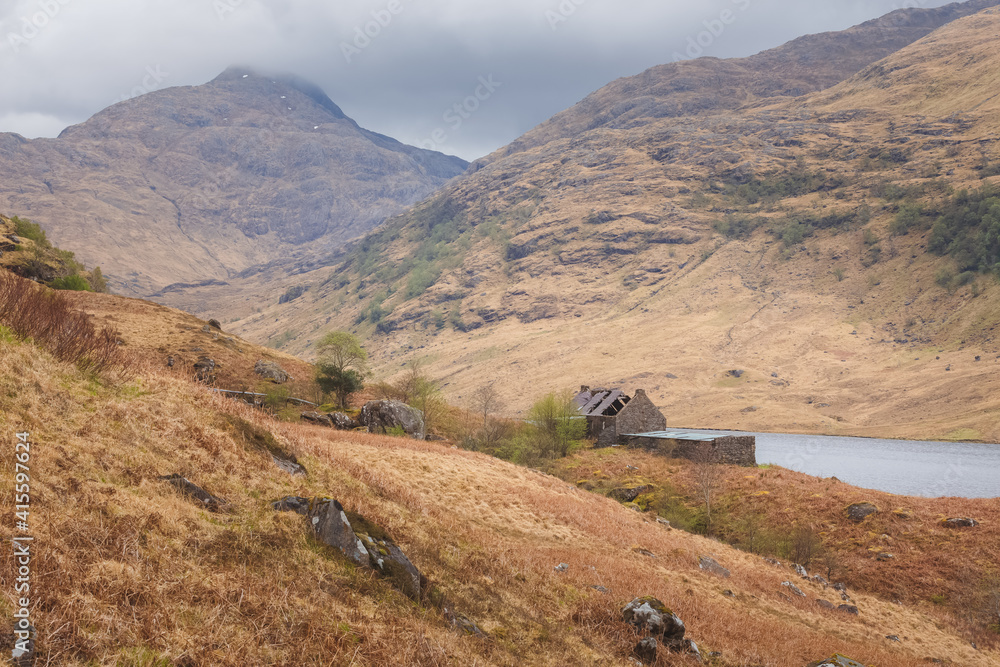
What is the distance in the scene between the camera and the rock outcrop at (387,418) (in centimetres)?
4091

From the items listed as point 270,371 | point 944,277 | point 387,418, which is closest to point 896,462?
point 387,418

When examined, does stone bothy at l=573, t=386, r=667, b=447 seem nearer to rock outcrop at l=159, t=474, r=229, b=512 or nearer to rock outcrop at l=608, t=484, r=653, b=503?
rock outcrop at l=608, t=484, r=653, b=503

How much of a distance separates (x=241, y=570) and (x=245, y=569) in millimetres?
98

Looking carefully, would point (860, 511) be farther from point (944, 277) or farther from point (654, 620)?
point (944, 277)

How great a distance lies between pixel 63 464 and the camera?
27.7 feet

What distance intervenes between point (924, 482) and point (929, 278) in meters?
135

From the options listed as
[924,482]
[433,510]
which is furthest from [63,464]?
[924,482]

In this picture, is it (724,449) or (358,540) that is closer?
(358,540)

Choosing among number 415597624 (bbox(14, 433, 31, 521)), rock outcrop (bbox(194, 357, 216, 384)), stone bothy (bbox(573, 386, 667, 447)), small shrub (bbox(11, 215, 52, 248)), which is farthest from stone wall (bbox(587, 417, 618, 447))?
small shrub (bbox(11, 215, 52, 248))

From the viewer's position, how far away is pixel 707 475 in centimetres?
4712

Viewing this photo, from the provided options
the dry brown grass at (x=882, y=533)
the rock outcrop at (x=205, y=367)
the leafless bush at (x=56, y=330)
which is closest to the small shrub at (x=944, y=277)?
the dry brown grass at (x=882, y=533)

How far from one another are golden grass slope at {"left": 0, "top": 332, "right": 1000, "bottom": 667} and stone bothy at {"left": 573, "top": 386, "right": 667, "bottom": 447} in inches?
1851

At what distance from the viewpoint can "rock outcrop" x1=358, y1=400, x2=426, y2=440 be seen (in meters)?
40.9

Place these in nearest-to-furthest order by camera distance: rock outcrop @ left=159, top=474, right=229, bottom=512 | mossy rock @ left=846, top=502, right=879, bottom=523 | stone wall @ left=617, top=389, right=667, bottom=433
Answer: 1. rock outcrop @ left=159, top=474, right=229, bottom=512
2. mossy rock @ left=846, top=502, right=879, bottom=523
3. stone wall @ left=617, top=389, right=667, bottom=433
